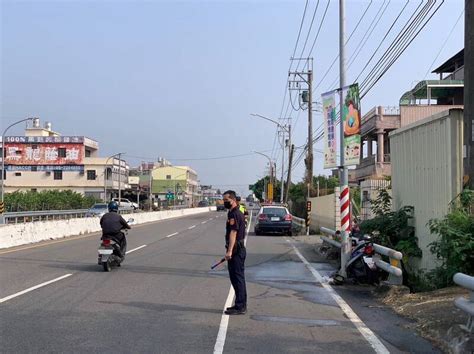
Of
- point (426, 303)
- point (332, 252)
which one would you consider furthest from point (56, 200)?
point (426, 303)

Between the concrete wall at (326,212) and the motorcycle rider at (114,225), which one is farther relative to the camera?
the concrete wall at (326,212)

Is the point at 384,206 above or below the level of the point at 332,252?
above

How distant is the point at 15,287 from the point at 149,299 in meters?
2.96

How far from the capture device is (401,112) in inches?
1676

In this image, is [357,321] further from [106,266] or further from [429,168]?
[106,266]

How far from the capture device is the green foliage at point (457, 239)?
900cm

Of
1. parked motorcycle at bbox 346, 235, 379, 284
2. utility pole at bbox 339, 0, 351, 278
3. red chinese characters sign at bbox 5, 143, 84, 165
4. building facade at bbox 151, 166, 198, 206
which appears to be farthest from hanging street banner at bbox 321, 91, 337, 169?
building facade at bbox 151, 166, 198, 206

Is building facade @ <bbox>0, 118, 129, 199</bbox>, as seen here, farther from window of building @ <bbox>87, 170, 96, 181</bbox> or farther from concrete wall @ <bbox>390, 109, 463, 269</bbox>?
concrete wall @ <bbox>390, 109, 463, 269</bbox>

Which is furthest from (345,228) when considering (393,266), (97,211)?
(97,211)

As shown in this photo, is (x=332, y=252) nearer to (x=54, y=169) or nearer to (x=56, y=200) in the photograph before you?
(x=56, y=200)

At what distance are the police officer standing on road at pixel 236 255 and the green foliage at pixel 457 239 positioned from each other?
3.35m

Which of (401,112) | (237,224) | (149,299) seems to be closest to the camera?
(237,224)

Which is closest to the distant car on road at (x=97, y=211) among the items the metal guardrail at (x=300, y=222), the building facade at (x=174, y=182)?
the metal guardrail at (x=300, y=222)

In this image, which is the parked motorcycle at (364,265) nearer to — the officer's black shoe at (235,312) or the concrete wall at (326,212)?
the officer's black shoe at (235,312)
